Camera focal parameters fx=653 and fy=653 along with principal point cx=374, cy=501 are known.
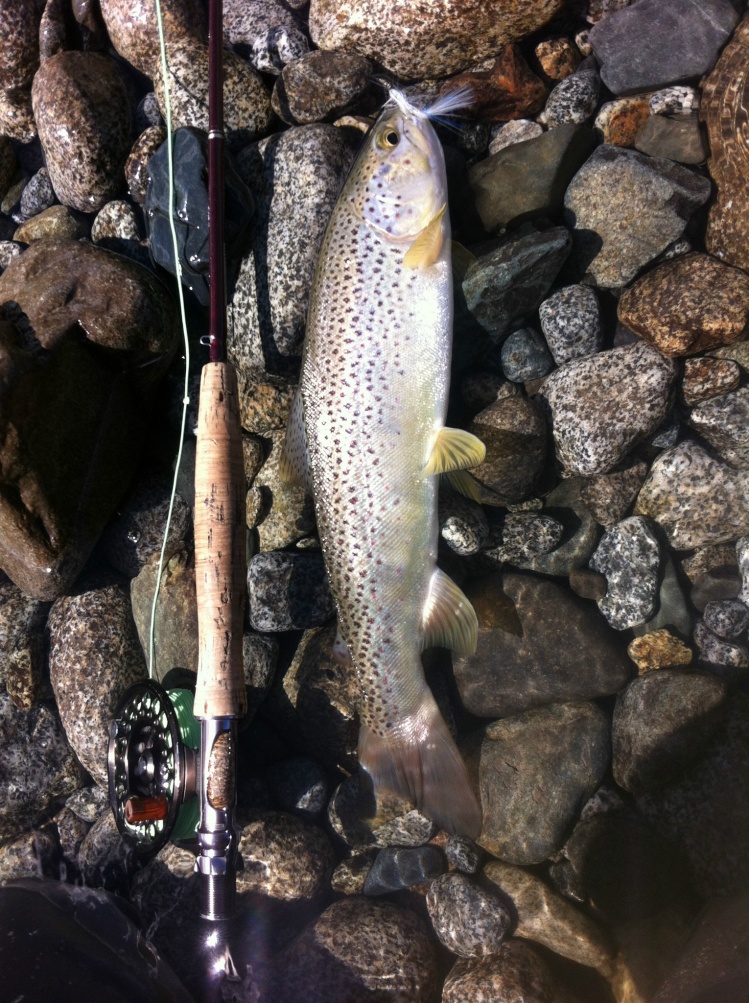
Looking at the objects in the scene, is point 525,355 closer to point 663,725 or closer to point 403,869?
point 663,725

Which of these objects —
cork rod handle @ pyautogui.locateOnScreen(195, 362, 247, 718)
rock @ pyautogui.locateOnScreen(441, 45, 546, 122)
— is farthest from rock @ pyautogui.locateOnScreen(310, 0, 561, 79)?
cork rod handle @ pyautogui.locateOnScreen(195, 362, 247, 718)

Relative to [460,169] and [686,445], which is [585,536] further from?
[460,169]

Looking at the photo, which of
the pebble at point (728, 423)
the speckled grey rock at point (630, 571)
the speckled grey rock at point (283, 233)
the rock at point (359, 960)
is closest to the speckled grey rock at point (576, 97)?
the speckled grey rock at point (283, 233)

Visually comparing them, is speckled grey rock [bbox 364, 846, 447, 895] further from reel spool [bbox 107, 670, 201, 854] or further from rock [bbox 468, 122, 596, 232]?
rock [bbox 468, 122, 596, 232]

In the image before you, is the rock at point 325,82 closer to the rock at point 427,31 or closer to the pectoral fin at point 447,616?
the rock at point 427,31

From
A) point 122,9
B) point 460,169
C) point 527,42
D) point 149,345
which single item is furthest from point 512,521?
point 122,9

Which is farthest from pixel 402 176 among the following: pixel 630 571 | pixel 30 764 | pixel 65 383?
pixel 30 764

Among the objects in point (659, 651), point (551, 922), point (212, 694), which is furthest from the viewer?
point (659, 651)
